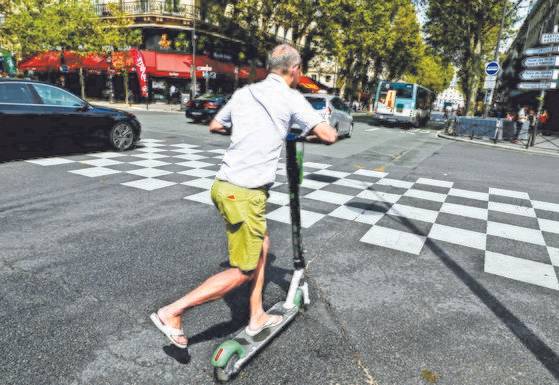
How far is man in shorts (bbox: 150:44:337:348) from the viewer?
195 centimetres

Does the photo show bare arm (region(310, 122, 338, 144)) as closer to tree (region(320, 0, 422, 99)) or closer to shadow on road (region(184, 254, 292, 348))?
shadow on road (region(184, 254, 292, 348))

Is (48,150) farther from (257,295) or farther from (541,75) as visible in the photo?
(541,75)

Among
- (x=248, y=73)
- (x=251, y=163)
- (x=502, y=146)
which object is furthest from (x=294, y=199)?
(x=248, y=73)

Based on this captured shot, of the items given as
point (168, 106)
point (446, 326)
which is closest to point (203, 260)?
point (446, 326)

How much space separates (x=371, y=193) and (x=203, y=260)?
3.59 meters

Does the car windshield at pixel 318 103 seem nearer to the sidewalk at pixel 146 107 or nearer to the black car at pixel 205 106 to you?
the black car at pixel 205 106

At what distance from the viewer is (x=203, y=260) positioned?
3.36 metres

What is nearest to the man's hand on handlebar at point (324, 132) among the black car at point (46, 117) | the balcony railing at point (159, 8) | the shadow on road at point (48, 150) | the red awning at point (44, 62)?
the black car at point (46, 117)

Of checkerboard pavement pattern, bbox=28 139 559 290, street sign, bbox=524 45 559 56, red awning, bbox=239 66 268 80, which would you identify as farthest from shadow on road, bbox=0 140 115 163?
red awning, bbox=239 66 268 80

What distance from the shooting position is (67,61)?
2873cm

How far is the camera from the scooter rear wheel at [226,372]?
193 centimetres

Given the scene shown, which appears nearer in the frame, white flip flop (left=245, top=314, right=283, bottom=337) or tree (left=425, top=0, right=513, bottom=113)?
white flip flop (left=245, top=314, right=283, bottom=337)

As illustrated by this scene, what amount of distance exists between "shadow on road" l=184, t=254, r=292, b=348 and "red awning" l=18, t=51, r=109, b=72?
28.9 meters

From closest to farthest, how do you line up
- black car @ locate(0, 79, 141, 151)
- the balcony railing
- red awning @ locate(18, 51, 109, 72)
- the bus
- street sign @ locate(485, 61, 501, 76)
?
black car @ locate(0, 79, 141, 151), street sign @ locate(485, 61, 501, 76), the bus, the balcony railing, red awning @ locate(18, 51, 109, 72)
